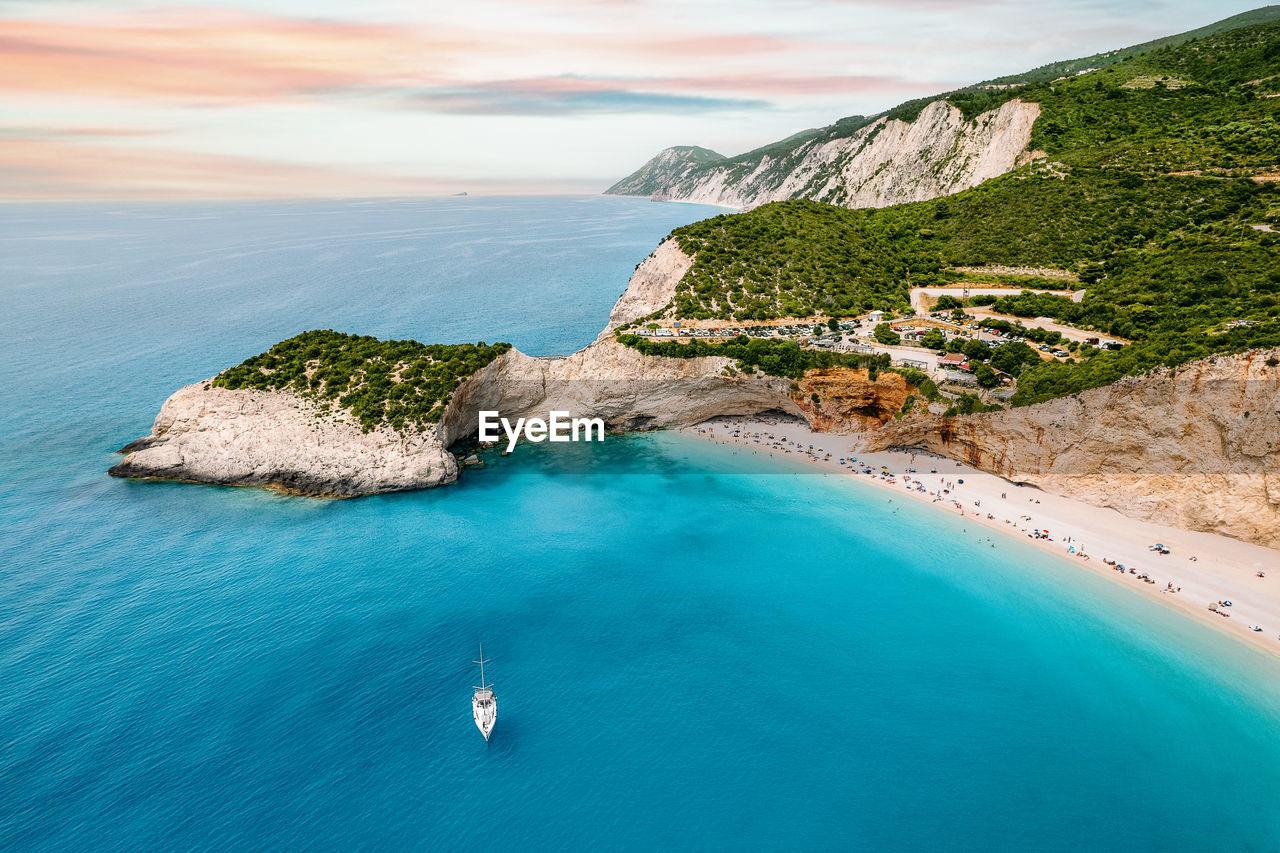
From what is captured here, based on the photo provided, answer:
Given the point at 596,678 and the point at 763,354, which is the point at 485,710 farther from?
the point at 763,354

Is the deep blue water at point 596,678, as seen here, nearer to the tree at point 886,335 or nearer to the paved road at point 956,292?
the tree at point 886,335

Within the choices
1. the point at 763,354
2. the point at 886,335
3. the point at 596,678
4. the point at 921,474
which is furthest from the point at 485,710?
the point at 886,335

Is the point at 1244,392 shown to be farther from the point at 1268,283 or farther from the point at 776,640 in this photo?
the point at 776,640

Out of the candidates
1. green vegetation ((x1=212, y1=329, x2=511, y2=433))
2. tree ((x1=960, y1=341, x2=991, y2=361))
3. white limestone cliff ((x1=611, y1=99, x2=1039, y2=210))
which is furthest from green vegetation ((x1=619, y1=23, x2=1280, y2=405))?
green vegetation ((x1=212, y1=329, x2=511, y2=433))

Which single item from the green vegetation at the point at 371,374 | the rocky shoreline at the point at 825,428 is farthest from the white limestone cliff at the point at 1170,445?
the green vegetation at the point at 371,374

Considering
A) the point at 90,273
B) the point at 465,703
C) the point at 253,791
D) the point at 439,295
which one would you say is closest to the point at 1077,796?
the point at 465,703

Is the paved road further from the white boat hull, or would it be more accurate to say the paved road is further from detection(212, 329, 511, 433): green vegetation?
the white boat hull
